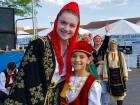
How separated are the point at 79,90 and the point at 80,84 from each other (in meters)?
0.05

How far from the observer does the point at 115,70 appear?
789cm

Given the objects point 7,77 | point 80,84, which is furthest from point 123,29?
point 80,84

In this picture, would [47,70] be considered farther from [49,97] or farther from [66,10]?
[66,10]

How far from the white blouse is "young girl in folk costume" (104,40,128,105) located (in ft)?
15.8

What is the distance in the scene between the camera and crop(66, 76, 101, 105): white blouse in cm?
293

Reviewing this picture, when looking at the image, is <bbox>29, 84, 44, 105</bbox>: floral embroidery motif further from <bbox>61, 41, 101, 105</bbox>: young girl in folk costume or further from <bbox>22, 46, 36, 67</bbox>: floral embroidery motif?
<bbox>61, 41, 101, 105</bbox>: young girl in folk costume

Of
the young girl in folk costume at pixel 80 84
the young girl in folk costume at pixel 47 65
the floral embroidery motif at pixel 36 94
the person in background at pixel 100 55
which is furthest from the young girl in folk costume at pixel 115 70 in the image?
the floral embroidery motif at pixel 36 94

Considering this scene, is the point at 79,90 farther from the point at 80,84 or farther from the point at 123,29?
the point at 123,29

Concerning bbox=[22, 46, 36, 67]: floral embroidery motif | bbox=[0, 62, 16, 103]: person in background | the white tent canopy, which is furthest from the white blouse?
the white tent canopy

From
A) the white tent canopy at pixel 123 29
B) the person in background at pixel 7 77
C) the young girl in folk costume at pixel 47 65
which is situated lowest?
the person in background at pixel 7 77

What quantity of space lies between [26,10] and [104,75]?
14.1m

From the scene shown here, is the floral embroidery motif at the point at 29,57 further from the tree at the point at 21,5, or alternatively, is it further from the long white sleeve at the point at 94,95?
the tree at the point at 21,5

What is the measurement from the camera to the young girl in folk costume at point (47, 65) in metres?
2.57

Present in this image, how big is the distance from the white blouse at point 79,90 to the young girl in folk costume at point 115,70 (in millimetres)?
4805
